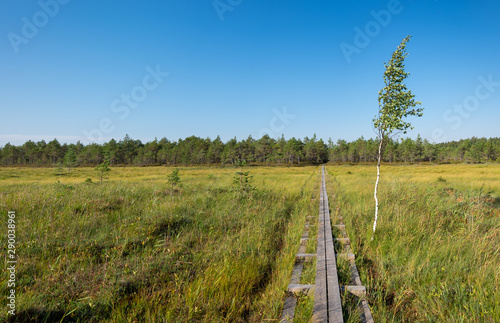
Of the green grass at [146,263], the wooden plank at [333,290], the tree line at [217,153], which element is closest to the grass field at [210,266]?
the green grass at [146,263]

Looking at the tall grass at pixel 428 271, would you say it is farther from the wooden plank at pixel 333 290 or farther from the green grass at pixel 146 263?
the green grass at pixel 146 263

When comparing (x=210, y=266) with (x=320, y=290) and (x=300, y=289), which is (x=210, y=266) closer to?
(x=300, y=289)

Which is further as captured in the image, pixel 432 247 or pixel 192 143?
pixel 192 143

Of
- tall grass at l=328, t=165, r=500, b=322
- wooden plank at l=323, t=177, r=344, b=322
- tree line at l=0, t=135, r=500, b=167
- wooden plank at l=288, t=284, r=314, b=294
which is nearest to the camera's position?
wooden plank at l=323, t=177, r=344, b=322

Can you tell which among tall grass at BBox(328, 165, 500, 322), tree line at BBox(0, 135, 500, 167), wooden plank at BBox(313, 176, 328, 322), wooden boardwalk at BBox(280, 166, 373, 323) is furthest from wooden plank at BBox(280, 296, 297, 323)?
tree line at BBox(0, 135, 500, 167)

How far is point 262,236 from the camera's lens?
Answer: 5.16m

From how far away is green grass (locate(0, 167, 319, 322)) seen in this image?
276 cm

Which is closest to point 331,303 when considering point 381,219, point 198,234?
point 198,234

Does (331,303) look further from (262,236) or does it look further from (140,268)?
(140,268)

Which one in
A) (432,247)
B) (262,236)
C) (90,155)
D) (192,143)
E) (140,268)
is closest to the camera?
(140,268)

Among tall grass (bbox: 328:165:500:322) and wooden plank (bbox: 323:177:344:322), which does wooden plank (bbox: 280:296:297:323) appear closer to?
wooden plank (bbox: 323:177:344:322)

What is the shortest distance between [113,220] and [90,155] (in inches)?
4703

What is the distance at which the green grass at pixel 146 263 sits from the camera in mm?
2764

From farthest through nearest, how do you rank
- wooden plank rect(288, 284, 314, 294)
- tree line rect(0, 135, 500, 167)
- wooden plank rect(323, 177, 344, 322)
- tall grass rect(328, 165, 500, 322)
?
1. tree line rect(0, 135, 500, 167)
2. wooden plank rect(288, 284, 314, 294)
3. tall grass rect(328, 165, 500, 322)
4. wooden plank rect(323, 177, 344, 322)
